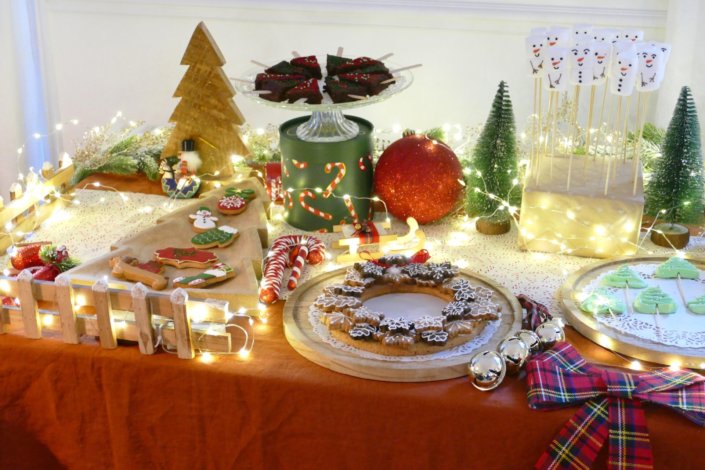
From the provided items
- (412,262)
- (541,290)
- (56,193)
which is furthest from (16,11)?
(541,290)

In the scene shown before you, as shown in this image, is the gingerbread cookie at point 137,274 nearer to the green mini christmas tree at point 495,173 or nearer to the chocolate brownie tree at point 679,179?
the green mini christmas tree at point 495,173

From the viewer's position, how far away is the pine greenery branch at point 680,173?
6.48 ft

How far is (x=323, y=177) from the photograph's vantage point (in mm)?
2080

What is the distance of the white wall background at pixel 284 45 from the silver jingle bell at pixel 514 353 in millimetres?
1831

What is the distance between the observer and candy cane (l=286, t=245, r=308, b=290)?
1.84 meters

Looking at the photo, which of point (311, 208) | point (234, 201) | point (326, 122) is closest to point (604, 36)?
point (326, 122)

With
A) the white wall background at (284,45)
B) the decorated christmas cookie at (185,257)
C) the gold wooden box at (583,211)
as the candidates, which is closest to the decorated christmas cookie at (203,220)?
the decorated christmas cookie at (185,257)

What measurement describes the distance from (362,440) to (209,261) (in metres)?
0.56

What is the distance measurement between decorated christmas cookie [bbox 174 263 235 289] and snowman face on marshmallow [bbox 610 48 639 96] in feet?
2.99

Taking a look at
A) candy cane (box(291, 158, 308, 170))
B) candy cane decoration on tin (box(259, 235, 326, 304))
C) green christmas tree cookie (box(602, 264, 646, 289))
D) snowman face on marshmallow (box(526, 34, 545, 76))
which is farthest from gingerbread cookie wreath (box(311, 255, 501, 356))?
snowman face on marshmallow (box(526, 34, 545, 76))

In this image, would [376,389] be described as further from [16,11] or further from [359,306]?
[16,11]

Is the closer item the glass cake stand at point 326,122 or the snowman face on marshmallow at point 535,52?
the snowman face on marshmallow at point 535,52

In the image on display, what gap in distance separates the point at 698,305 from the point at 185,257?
1.08 metres

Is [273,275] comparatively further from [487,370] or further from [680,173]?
[680,173]
